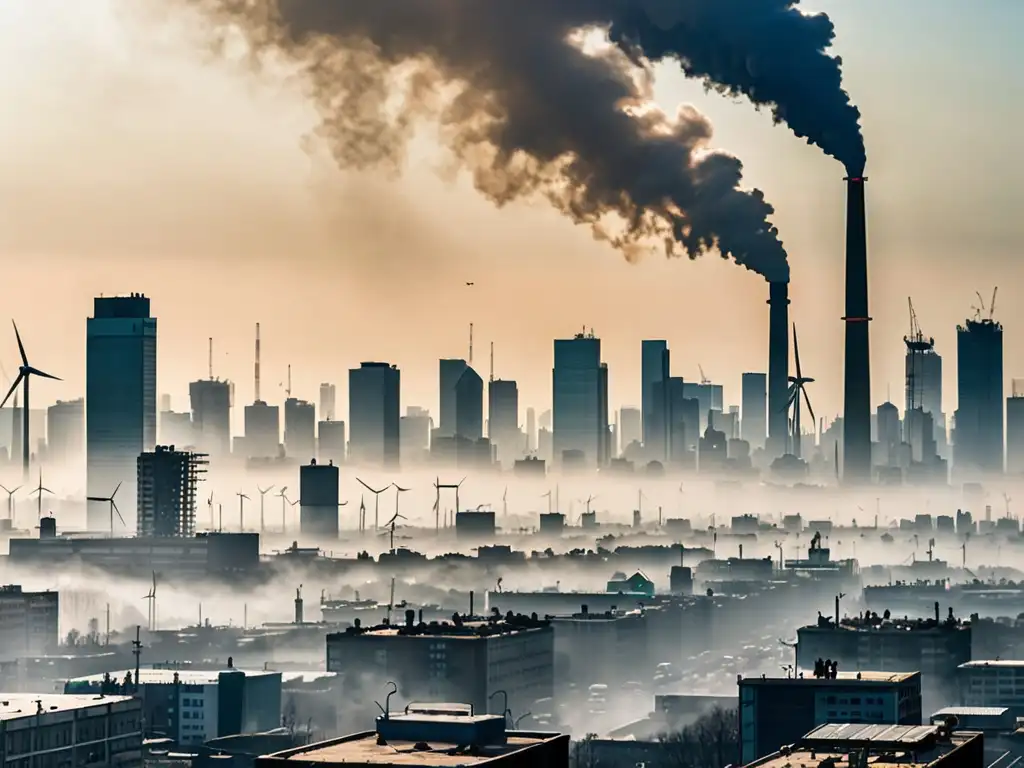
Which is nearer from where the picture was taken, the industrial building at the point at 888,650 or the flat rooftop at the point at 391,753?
the flat rooftop at the point at 391,753

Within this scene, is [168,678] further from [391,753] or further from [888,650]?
[391,753]

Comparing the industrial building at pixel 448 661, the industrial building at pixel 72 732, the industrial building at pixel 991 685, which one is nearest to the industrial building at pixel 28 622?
the industrial building at pixel 448 661

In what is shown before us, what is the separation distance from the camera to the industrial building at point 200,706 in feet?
383

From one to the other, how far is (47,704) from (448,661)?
120 ft

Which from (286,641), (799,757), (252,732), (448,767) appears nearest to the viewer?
(448,767)

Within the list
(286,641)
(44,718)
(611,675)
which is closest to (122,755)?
(44,718)

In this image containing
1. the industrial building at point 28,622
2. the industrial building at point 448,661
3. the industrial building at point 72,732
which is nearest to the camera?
the industrial building at point 72,732

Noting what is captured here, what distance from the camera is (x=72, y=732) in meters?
91.0

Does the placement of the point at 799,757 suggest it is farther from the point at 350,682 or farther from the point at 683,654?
the point at 683,654

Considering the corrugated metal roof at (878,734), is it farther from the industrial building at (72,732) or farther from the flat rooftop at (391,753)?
the industrial building at (72,732)

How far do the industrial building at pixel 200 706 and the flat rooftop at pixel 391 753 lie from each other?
52.5 m

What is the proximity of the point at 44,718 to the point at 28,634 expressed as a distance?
3249 inches

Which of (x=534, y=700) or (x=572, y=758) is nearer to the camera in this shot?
(x=572, y=758)

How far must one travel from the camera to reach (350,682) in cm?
13150
